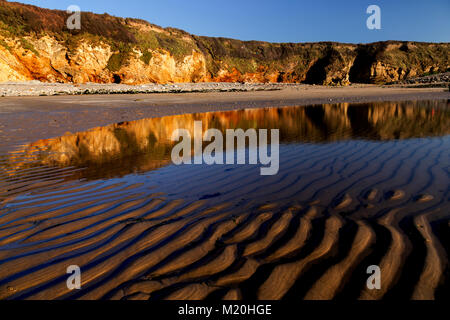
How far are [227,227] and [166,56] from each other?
43251mm

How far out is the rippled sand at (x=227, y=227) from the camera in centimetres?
248

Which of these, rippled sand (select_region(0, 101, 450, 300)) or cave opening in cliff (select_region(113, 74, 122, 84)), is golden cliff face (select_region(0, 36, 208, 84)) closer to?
cave opening in cliff (select_region(113, 74, 122, 84))

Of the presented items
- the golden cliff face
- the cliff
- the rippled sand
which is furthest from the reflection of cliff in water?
the cliff

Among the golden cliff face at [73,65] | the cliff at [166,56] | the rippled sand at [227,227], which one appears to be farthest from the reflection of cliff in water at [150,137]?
the cliff at [166,56]

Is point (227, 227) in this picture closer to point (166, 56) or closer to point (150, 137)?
point (150, 137)

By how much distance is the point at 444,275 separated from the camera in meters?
2.47

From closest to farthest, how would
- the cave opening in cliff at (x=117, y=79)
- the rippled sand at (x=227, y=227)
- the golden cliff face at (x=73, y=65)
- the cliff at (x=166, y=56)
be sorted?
the rippled sand at (x=227, y=227) → the golden cliff face at (x=73, y=65) → the cliff at (x=166, y=56) → the cave opening in cliff at (x=117, y=79)

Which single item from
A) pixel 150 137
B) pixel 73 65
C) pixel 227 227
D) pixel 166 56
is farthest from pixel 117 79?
pixel 227 227

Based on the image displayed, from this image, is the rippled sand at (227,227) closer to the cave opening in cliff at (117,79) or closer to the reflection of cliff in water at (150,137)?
the reflection of cliff in water at (150,137)

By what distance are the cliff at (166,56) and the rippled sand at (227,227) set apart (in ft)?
110

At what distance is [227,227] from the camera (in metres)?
3.49

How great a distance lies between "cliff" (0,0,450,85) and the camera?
1323 inches
